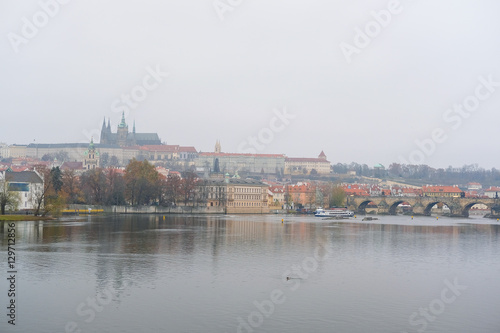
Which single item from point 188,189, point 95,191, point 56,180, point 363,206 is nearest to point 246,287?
point 56,180

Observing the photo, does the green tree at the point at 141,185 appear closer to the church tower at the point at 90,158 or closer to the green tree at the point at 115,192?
the green tree at the point at 115,192

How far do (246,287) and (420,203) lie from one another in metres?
91.7

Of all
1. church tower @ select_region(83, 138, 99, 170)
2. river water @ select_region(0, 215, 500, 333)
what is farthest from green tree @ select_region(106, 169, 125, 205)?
church tower @ select_region(83, 138, 99, 170)

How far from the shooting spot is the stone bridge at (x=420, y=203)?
336ft

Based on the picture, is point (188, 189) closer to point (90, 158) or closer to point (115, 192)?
point (115, 192)

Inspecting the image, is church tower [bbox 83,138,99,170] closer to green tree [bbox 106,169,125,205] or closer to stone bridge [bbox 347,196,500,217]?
stone bridge [bbox 347,196,500,217]

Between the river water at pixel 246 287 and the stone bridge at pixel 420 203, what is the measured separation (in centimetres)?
6762

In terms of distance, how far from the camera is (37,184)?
69625 mm

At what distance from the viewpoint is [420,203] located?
11044 cm

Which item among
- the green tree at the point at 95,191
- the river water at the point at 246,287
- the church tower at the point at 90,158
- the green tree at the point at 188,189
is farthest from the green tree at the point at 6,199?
the church tower at the point at 90,158

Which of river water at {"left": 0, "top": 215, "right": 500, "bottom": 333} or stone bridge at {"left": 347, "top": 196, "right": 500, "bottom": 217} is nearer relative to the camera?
river water at {"left": 0, "top": 215, "right": 500, "bottom": 333}

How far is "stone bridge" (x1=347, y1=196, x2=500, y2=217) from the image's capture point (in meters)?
103

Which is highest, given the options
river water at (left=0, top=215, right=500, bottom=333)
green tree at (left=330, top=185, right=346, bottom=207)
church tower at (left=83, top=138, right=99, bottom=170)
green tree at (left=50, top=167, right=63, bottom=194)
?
church tower at (left=83, top=138, right=99, bottom=170)

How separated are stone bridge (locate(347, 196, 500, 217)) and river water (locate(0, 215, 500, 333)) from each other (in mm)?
67619
